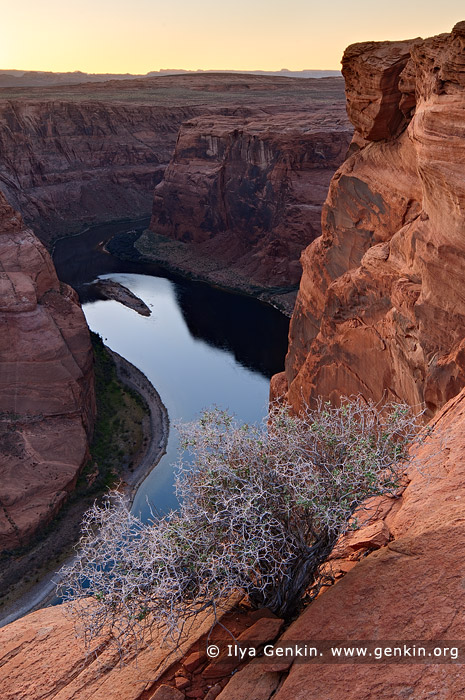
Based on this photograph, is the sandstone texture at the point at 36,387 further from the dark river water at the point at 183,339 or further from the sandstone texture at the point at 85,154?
the sandstone texture at the point at 85,154

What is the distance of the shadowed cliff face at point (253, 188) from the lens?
56.7 metres

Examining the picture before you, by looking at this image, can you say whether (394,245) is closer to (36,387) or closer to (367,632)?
(367,632)

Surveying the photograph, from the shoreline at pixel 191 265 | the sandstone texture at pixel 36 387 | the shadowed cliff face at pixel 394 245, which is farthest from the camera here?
the shoreline at pixel 191 265

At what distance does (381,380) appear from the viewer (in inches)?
574

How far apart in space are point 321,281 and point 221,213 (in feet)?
163

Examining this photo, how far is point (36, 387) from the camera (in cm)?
2827

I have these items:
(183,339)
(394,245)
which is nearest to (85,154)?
(183,339)

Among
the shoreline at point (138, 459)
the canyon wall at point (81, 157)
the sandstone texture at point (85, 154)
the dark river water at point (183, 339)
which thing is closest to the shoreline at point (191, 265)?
the dark river water at point (183, 339)

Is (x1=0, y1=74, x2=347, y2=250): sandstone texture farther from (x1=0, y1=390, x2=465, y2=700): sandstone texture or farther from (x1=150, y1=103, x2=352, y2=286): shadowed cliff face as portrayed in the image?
(x1=0, y1=390, x2=465, y2=700): sandstone texture

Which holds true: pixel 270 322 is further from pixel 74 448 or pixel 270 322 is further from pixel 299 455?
pixel 299 455

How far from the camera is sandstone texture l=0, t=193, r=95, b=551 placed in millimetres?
24500

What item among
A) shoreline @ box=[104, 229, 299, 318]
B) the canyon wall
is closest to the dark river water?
shoreline @ box=[104, 229, 299, 318]

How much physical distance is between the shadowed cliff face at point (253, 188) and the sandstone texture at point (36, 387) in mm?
29697

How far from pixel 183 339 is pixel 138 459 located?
19.5 meters
